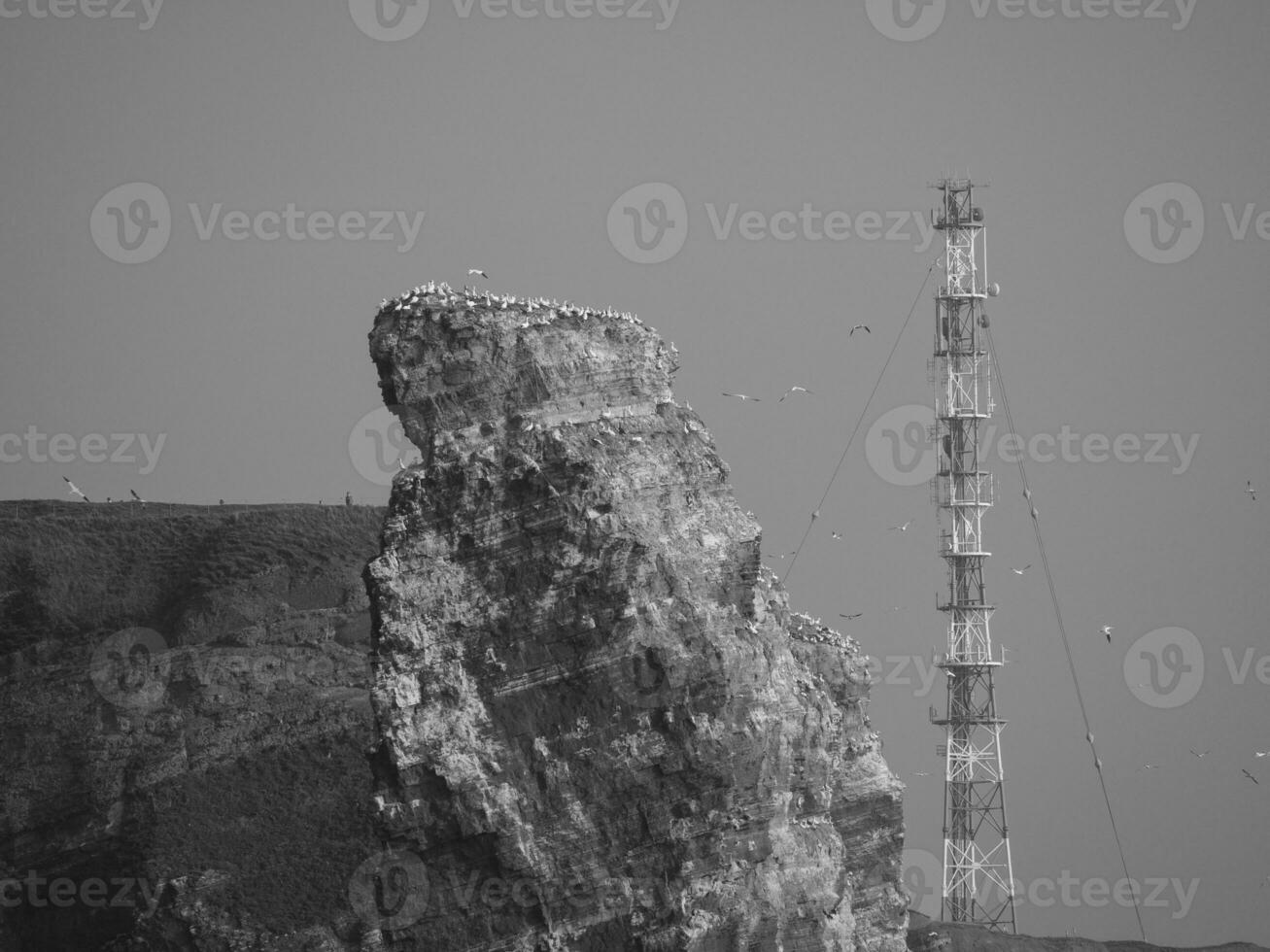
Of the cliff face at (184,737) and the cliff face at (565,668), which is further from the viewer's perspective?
the cliff face at (184,737)

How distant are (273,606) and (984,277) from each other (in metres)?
24.7

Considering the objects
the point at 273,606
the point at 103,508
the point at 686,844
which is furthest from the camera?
the point at 103,508

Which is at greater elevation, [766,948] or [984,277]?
[984,277]

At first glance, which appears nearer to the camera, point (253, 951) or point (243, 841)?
point (253, 951)

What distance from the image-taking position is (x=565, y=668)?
126ft

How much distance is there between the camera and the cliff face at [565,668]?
125ft

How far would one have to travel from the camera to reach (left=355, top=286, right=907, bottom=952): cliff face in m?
38.2

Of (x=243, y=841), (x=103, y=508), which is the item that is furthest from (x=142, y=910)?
(x=103, y=508)

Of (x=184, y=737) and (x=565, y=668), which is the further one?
(x=184, y=737)

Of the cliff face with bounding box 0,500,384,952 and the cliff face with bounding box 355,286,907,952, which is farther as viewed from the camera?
the cliff face with bounding box 0,500,384,952

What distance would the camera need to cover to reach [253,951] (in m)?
59.3

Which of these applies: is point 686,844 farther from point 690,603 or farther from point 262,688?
point 262,688

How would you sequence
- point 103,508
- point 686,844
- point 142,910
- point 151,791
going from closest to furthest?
point 686,844
point 142,910
point 151,791
point 103,508

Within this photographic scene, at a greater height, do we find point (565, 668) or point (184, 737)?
point (184, 737)
